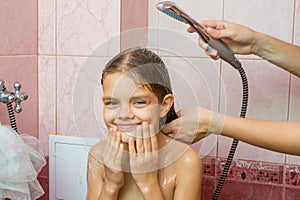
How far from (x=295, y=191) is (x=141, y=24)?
652 millimetres

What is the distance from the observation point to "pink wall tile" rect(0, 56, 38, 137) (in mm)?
1315

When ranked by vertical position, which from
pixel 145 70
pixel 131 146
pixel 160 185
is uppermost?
pixel 145 70

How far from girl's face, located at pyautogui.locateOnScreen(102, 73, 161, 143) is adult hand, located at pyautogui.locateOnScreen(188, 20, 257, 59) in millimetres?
181

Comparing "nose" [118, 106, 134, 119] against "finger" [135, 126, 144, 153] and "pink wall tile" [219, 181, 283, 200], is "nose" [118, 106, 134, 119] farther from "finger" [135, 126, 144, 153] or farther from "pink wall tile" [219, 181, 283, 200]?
"pink wall tile" [219, 181, 283, 200]

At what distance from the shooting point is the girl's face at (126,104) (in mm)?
944

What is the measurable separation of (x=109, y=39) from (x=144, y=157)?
43 centimetres

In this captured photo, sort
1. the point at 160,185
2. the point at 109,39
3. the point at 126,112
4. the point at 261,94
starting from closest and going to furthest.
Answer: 1. the point at 126,112
2. the point at 160,185
3. the point at 109,39
4. the point at 261,94

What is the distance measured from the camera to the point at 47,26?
145cm

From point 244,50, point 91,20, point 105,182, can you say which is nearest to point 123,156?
point 105,182

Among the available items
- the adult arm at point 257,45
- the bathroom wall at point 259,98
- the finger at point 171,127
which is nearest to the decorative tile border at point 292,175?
the bathroom wall at point 259,98

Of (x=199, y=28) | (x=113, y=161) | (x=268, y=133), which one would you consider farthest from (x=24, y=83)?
(x=268, y=133)

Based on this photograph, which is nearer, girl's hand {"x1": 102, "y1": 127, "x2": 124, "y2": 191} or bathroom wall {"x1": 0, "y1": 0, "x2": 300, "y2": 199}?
girl's hand {"x1": 102, "y1": 127, "x2": 124, "y2": 191}

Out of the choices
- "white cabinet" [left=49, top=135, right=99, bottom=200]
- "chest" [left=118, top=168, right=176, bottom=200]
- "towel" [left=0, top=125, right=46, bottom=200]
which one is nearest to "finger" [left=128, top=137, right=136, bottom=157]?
"chest" [left=118, top=168, right=176, bottom=200]

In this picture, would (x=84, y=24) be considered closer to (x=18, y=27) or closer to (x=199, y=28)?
(x=18, y=27)
